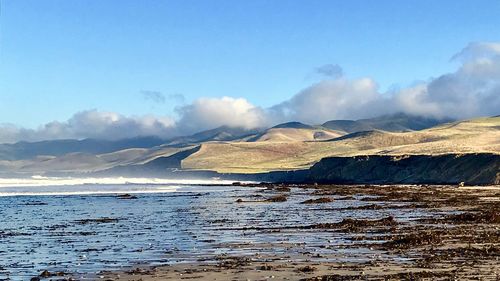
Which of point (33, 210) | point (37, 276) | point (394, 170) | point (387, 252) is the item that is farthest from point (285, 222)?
point (394, 170)

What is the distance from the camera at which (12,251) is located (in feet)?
106

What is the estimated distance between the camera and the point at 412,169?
158 m

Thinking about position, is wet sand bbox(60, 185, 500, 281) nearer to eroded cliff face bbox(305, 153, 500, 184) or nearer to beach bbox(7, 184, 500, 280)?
beach bbox(7, 184, 500, 280)

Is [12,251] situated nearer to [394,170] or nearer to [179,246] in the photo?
[179,246]

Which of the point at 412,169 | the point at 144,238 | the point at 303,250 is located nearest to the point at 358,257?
the point at 303,250

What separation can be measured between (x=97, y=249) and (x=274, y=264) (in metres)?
10.7

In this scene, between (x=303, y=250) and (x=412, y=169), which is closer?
(x=303, y=250)

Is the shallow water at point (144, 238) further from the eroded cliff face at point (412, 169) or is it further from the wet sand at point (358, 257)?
the eroded cliff face at point (412, 169)

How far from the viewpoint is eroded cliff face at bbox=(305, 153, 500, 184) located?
129000 mm

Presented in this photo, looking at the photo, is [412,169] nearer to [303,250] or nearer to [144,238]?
[144,238]

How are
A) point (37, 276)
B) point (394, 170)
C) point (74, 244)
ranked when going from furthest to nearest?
1. point (394, 170)
2. point (74, 244)
3. point (37, 276)

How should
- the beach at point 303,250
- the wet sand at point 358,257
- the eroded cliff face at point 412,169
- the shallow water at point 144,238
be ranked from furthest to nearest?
1. the eroded cliff face at point 412,169
2. the shallow water at point 144,238
3. the beach at point 303,250
4. the wet sand at point 358,257

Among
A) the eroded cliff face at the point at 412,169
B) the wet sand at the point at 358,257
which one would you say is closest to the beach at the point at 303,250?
the wet sand at the point at 358,257

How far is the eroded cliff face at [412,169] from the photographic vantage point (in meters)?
129
